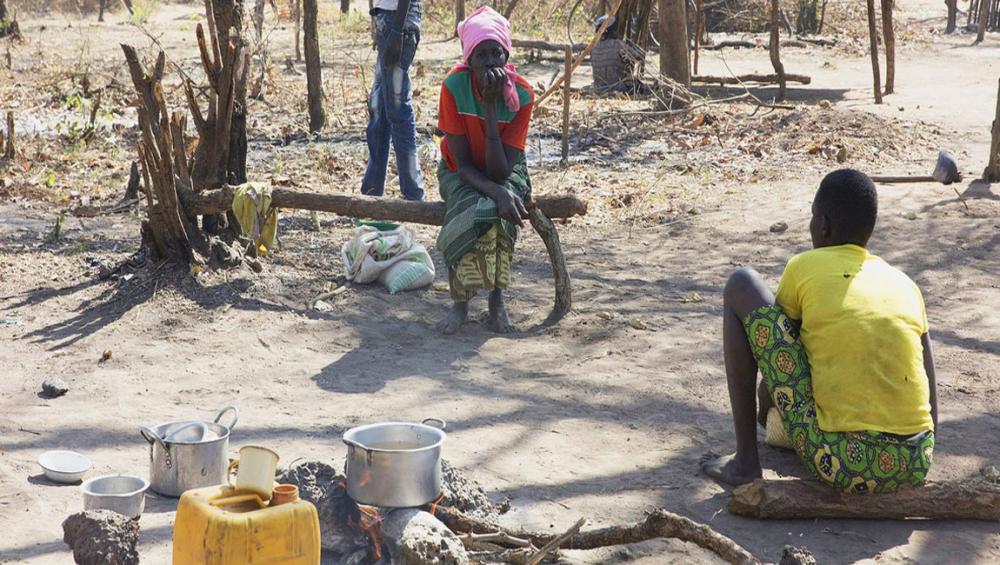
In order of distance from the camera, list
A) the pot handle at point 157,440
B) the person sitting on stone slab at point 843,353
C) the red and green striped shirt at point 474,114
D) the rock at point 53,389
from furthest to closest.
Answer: the red and green striped shirt at point 474,114
the rock at point 53,389
the pot handle at point 157,440
the person sitting on stone slab at point 843,353

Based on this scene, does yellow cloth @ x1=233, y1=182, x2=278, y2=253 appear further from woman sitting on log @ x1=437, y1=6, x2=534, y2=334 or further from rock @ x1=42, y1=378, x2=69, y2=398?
rock @ x1=42, y1=378, x2=69, y2=398

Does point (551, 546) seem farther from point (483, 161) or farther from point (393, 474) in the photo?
point (483, 161)

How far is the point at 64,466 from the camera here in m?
3.22

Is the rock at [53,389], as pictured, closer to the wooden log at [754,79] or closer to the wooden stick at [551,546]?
the wooden stick at [551,546]

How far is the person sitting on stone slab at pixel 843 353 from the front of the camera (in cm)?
289

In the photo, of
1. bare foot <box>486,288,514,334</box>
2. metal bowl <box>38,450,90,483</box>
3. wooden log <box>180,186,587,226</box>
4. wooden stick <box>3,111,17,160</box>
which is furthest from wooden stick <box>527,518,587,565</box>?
wooden stick <box>3,111,17,160</box>

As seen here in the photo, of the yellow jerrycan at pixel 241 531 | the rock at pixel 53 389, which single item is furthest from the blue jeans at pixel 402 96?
the yellow jerrycan at pixel 241 531

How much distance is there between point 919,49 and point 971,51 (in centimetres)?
91

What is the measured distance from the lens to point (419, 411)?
3.95 m

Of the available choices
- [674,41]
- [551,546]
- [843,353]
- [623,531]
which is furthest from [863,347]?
[674,41]

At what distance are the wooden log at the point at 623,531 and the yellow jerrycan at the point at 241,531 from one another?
1.77ft

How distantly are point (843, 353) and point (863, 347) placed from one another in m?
0.06

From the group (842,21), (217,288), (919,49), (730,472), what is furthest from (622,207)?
(842,21)

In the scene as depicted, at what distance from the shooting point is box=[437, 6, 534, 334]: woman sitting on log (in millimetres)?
4707
